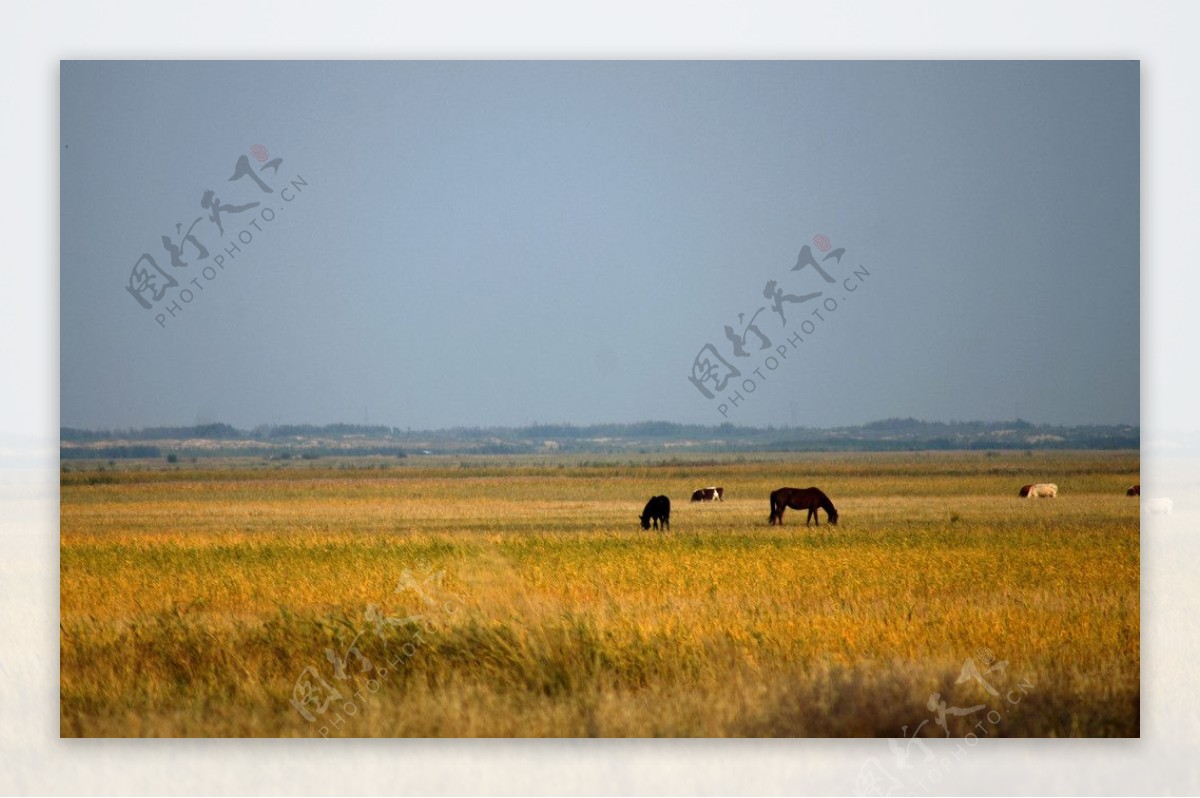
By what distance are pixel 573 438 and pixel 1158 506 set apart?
7282 millimetres

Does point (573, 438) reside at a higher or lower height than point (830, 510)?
higher

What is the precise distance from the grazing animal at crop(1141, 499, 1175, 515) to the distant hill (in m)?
0.47

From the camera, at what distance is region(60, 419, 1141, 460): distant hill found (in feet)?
34.0

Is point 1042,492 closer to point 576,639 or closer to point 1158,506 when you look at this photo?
point 1158,506

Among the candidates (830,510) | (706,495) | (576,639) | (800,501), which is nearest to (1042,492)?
(830,510)

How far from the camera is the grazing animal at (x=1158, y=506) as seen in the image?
9531 mm

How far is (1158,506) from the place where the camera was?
Answer: 9578 mm

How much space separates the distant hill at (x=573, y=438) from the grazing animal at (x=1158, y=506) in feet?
1.55

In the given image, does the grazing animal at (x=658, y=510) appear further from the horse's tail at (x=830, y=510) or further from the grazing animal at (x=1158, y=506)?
the grazing animal at (x=1158, y=506)

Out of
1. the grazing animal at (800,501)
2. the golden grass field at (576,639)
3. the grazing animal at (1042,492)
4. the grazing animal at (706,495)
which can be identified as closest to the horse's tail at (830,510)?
the grazing animal at (800,501)

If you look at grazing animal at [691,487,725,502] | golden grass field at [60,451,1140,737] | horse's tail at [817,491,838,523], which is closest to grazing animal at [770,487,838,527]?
horse's tail at [817,491,838,523]

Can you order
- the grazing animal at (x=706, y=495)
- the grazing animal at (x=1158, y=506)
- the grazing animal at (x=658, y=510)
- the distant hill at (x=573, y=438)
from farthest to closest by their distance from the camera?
the grazing animal at (x=706, y=495)
the grazing animal at (x=658, y=510)
the distant hill at (x=573, y=438)
the grazing animal at (x=1158, y=506)

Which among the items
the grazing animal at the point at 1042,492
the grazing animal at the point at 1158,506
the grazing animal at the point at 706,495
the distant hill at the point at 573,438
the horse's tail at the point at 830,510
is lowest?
the grazing animal at the point at 706,495

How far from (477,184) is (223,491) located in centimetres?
1052
